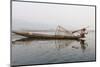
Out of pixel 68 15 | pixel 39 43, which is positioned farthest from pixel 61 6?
pixel 39 43

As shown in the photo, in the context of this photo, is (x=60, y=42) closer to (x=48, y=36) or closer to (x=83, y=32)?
(x=48, y=36)

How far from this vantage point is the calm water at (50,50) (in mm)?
2148

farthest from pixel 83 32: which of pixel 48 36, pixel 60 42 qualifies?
pixel 48 36

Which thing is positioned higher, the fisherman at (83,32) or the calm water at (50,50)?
the fisherman at (83,32)

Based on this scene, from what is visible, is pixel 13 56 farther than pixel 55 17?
No

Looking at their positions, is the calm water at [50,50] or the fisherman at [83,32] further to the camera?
the fisherman at [83,32]

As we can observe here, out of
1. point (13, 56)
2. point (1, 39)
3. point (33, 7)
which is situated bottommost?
point (13, 56)

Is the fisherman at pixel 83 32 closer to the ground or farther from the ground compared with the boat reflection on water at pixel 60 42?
farther from the ground

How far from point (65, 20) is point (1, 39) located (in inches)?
28.9

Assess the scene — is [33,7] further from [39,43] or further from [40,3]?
[39,43]

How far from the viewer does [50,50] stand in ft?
7.46

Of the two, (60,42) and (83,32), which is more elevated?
(83,32)

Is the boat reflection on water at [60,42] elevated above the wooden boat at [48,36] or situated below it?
below

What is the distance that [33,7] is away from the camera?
2209 mm
